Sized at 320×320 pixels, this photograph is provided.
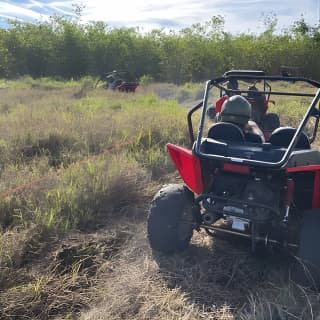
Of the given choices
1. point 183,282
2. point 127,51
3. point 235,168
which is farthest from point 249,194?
point 127,51

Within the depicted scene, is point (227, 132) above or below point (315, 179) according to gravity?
above

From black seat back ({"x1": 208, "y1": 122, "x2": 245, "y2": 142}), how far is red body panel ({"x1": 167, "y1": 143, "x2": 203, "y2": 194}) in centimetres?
25

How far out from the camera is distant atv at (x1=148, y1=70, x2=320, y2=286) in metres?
2.46

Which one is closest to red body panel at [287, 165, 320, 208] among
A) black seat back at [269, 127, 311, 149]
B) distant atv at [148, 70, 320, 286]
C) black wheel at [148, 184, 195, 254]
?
distant atv at [148, 70, 320, 286]

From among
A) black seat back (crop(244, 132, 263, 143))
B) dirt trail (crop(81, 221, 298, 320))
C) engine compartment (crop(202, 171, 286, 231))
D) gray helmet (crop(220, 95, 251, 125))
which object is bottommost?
dirt trail (crop(81, 221, 298, 320))

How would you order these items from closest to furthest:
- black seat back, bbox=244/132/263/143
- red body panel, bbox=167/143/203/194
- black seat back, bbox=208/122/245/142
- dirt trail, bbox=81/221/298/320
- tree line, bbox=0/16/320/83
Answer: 1. dirt trail, bbox=81/221/298/320
2. red body panel, bbox=167/143/203/194
3. black seat back, bbox=208/122/245/142
4. black seat back, bbox=244/132/263/143
5. tree line, bbox=0/16/320/83

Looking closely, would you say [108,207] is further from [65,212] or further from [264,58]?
[264,58]

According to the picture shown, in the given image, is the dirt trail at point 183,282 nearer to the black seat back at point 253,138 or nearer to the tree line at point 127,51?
the black seat back at point 253,138

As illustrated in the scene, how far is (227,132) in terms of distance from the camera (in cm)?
289

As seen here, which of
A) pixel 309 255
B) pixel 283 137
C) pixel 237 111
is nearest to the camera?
pixel 309 255

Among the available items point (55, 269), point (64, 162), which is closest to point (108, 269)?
point (55, 269)

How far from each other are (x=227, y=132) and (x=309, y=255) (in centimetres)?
98

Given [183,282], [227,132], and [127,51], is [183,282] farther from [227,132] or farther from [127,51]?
[127,51]

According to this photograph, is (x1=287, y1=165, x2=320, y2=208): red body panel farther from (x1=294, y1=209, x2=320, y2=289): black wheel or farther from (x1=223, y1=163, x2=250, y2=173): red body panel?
(x1=223, y1=163, x2=250, y2=173): red body panel
